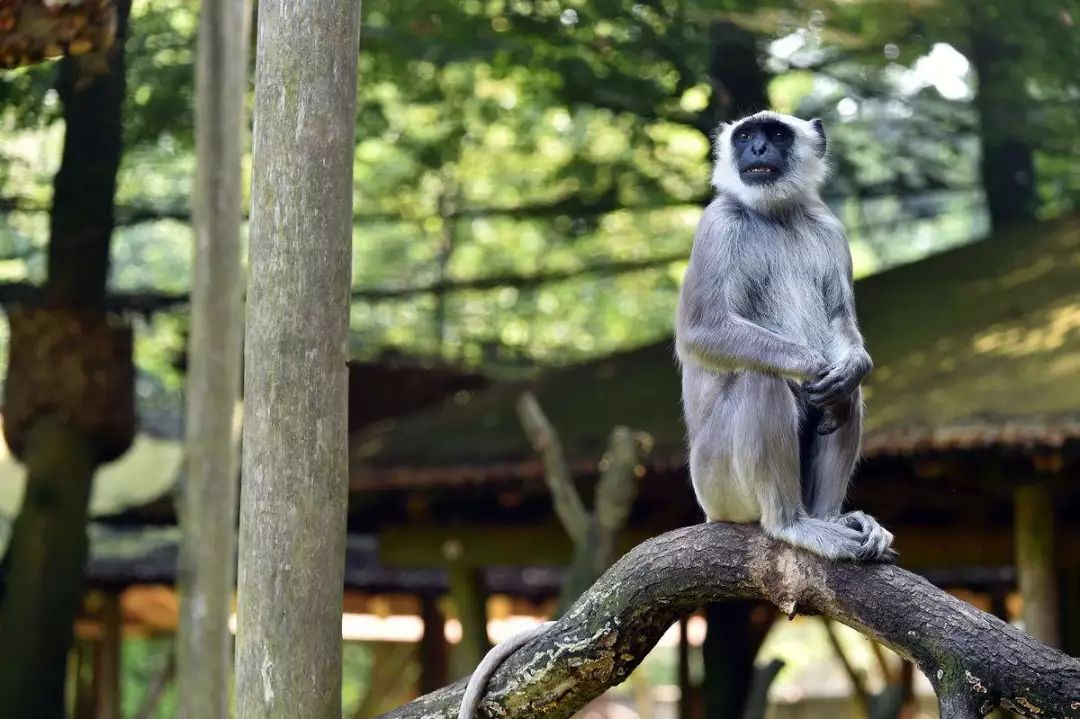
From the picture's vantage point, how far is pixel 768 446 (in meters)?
5.69

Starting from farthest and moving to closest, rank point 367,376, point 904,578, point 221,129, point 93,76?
point 367,376, point 93,76, point 221,129, point 904,578

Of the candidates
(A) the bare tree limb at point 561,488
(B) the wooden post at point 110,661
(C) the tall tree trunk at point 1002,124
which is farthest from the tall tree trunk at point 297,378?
(B) the wooden post at point 110,661

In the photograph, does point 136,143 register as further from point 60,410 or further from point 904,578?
point 904,578

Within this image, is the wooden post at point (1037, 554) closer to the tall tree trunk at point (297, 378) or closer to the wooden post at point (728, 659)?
the wooden post at point (728, 659)

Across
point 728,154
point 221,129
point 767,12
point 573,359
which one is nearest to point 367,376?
point 573,359

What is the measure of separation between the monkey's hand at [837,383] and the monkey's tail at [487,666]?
127 centimetres

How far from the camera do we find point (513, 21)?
415 inches

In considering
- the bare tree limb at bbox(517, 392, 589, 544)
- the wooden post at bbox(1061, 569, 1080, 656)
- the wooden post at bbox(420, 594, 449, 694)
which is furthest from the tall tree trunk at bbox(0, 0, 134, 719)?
the wooden post at bbox(1061, 569, 1080, 656)

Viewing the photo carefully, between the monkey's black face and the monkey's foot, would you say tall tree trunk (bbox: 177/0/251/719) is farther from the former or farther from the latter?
the monkey's foot

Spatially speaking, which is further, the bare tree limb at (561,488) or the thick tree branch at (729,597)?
the bare tree limb at (561,488)

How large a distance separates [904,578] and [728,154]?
2551 mm

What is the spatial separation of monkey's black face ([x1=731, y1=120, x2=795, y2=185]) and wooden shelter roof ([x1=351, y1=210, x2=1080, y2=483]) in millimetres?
3006

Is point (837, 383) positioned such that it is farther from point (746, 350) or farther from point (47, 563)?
point (47, 563)

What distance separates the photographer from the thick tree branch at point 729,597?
172 inches
